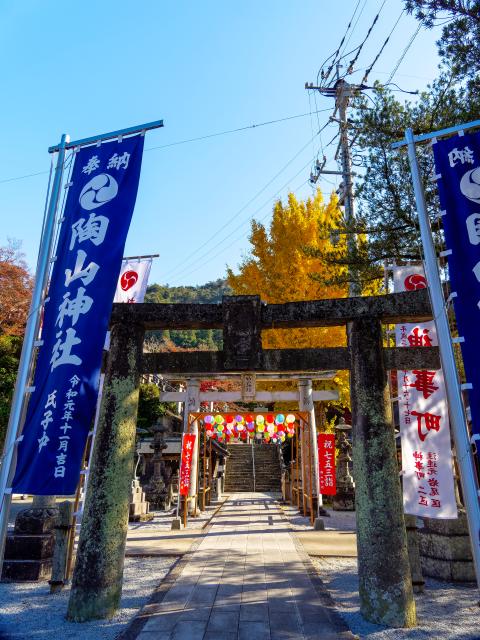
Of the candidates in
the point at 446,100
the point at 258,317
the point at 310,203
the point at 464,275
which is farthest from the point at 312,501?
the point at 310,203

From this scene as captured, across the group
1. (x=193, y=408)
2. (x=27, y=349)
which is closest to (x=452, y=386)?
(x=27, y=349)

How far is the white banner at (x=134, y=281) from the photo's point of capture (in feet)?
32.6

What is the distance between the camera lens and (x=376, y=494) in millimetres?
5344

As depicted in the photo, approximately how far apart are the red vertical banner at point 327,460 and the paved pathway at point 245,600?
185 inches

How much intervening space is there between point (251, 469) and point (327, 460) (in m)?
15.9

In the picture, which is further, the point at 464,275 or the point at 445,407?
the point at 445,407

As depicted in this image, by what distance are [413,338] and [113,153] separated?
6292mm

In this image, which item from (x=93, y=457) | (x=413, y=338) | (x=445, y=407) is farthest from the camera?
(x=413, y=338)

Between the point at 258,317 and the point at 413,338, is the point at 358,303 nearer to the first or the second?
the point at 258,317

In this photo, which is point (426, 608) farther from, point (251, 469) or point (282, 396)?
point (251, 469)

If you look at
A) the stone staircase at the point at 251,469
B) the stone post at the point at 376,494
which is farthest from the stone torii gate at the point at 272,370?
the stone staircase at the point at 251,469

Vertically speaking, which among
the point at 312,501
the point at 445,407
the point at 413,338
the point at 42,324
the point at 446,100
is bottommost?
the point at 312,501

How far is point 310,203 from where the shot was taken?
20.9m

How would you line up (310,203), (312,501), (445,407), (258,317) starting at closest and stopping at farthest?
(258,317), (445,407), (312,501), (310,203)
